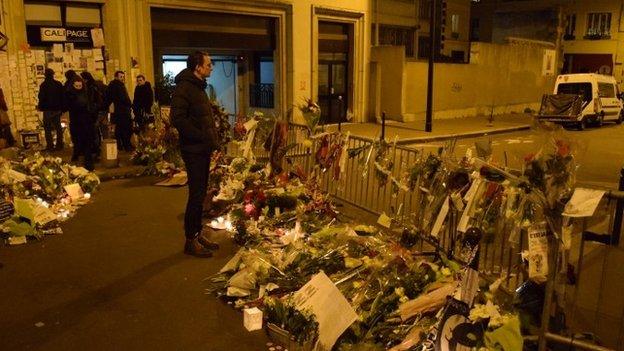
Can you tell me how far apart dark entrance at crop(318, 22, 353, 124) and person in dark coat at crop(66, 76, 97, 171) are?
432 inches

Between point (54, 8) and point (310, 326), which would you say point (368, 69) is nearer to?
point (54, 8)

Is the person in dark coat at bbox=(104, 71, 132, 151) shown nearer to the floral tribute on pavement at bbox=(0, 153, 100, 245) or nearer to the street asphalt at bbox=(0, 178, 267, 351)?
the floral tribute on pavement at bbox=(0, 153, 100, 245)

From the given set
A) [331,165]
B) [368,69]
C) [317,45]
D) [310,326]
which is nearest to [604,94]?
[368,69]

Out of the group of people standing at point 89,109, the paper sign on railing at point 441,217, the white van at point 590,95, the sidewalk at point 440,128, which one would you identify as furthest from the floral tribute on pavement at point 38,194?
the white van at point 590,95

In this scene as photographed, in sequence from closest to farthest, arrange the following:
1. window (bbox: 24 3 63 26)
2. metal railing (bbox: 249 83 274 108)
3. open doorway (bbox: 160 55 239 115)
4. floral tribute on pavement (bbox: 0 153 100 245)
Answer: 1. floral tribute on pavement (bbox: 0 153 100 245)
2. window (bbox: 24 3 63 26)
3. metal railing (bbox: 249 83 274 108)
4. open doorway (bbox: 160 55 239 115)

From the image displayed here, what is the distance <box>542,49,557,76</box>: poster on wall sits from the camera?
94.7 ft

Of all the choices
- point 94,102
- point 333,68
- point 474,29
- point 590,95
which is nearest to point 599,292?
point 94,102

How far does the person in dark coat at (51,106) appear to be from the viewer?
444 inches

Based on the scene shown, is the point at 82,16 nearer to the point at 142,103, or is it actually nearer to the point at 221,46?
the point at 142,103

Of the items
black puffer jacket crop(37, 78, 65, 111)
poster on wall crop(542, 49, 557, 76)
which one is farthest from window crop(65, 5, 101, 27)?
poster on wall crop(542, 49, 557, 76)

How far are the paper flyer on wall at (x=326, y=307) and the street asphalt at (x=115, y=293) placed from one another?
47 cm

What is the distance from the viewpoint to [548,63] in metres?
29.1

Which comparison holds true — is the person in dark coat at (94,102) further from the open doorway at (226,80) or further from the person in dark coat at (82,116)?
the open doorway at (226,80)

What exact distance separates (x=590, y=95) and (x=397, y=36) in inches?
481
